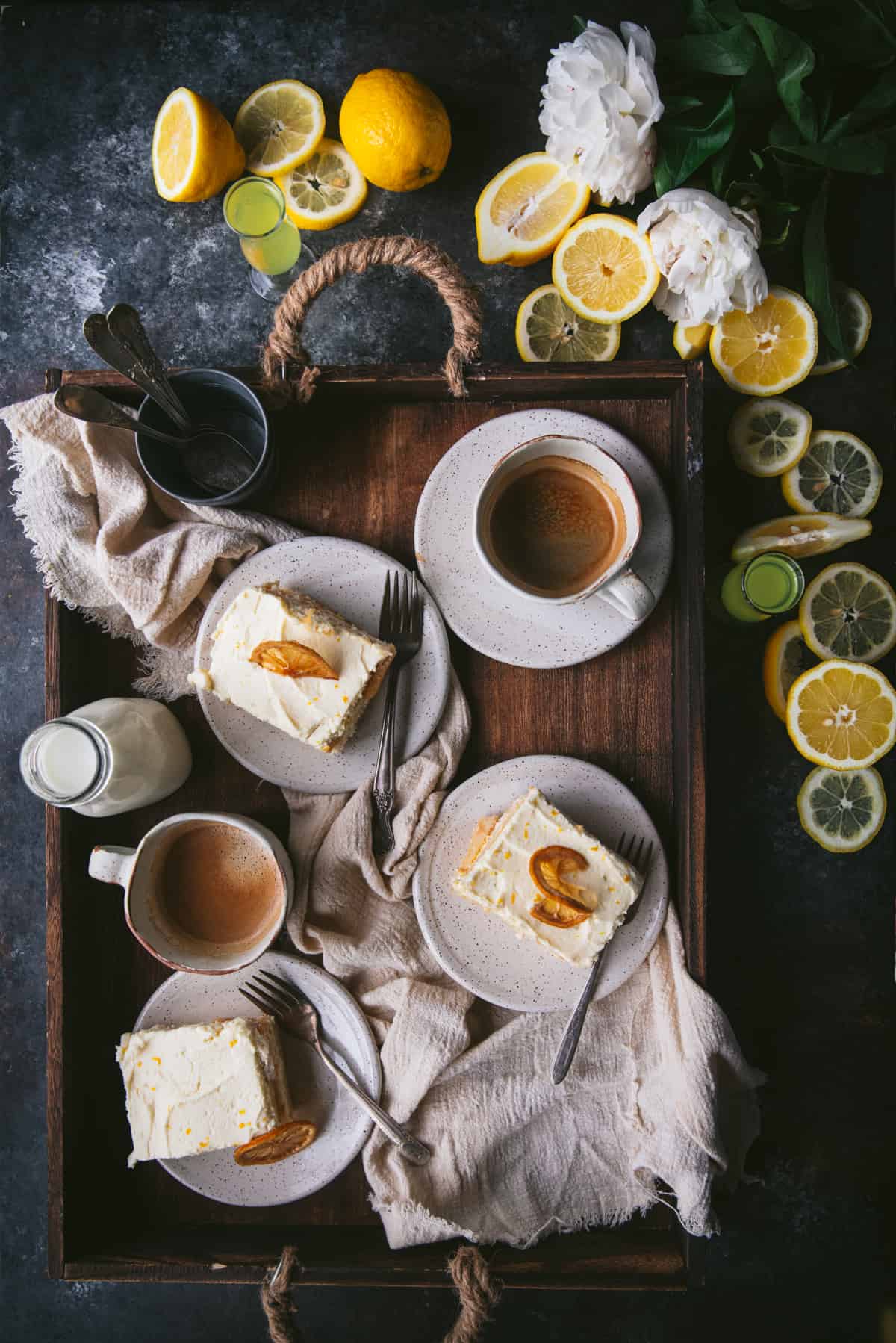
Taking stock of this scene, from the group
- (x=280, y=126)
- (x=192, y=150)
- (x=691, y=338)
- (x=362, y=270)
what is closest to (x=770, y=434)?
(x=691, y=338)

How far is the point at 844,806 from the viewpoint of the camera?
7.59ft

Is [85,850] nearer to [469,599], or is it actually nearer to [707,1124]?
[469,599]

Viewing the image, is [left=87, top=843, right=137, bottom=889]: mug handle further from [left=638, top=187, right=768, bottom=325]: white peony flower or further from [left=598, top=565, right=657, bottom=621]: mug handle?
[left=638, top=187, right=768, bottom=325]: white peony flower

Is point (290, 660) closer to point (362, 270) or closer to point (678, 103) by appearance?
point (362, 270)

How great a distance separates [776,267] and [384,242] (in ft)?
3.85

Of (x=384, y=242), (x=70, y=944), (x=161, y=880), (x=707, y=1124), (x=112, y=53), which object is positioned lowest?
(x=707, y=1124)

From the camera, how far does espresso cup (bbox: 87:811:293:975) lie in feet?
6.08

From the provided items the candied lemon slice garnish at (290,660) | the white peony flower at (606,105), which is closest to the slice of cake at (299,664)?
the candied lemon slice garnish at (290,660)

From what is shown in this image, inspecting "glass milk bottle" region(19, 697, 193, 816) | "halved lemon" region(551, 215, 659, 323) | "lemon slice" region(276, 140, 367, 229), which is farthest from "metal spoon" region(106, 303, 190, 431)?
"halved lemon" region(551, 215, 659, 323)

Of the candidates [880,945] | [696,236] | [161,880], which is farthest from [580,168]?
[880,945]

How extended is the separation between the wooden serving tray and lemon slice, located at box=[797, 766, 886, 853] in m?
0.51

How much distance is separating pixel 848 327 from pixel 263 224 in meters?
1.60

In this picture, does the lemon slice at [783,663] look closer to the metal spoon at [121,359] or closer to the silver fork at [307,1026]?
the silver fork at [307,1026]

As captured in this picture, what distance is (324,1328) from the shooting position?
7.91ft
